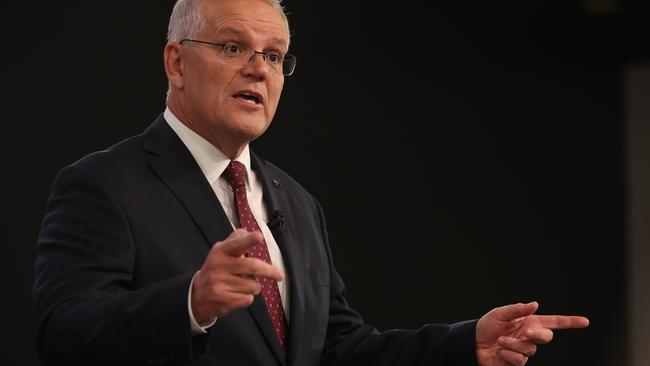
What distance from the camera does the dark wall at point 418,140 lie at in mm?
3303

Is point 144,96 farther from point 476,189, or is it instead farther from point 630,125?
point 630,125

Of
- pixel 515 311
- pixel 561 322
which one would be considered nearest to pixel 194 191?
pixel 515 311

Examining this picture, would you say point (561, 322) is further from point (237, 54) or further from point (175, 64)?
point (175, 64)

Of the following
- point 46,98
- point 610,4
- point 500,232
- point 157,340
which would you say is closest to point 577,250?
point 500,232

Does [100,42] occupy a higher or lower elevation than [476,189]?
higher

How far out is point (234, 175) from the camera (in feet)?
7.00

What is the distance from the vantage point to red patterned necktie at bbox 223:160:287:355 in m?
2.03

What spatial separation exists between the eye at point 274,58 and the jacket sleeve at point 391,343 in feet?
1.76

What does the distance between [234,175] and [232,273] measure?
64 centimetres

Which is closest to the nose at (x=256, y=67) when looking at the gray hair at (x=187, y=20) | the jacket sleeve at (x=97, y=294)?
the gray hair at (x=187, y=20)

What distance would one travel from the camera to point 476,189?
15.0ft

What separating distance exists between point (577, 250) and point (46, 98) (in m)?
2.86

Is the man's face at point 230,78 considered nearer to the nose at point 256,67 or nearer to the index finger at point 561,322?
the nose at point 256,67

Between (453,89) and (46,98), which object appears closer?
(46,98)
